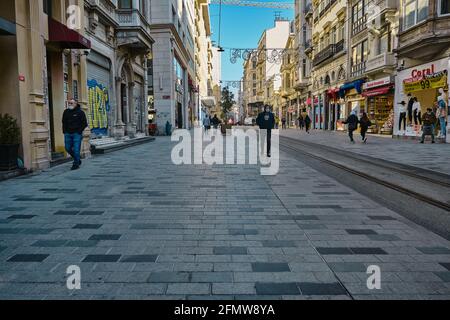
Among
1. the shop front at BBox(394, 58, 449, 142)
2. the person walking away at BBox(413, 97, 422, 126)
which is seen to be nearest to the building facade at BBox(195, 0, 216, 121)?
the shop front at BBox(394, 58, 449, 142)

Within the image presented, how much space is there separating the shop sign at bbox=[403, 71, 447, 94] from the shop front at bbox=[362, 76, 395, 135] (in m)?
2.62

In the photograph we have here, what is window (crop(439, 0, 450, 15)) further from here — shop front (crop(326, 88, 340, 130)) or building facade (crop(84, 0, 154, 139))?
shop front (crop(326, 88, 340, 130))

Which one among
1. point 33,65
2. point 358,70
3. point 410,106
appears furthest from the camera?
point 358,70

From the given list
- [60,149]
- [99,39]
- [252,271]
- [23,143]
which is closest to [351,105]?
[99,39]

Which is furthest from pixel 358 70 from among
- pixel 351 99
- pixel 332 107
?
pixel 332 107

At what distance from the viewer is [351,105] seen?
105ft

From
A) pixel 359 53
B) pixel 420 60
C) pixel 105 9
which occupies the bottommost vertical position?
pixel 420 60

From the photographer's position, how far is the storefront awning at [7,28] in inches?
303

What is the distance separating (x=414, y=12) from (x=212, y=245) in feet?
70.2

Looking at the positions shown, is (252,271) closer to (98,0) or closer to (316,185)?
(316,185)

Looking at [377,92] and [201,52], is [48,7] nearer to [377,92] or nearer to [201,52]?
[377,92]

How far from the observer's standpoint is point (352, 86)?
101 ft

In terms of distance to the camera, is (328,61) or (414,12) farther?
(328,61)

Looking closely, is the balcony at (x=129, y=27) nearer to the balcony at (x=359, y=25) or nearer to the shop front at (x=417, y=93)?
the shop front at (x=417, y=93)
